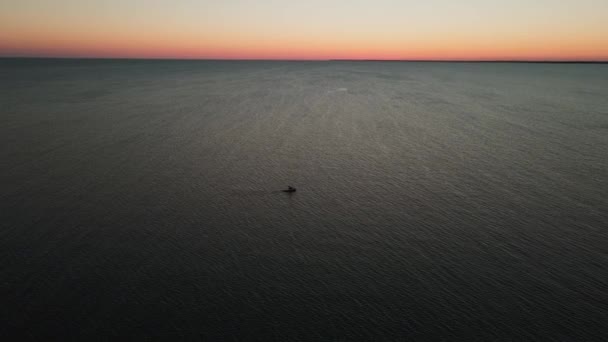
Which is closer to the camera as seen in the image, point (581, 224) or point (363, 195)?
point (581, 224)

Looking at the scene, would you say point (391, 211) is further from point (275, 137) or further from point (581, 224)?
point (275, 137)

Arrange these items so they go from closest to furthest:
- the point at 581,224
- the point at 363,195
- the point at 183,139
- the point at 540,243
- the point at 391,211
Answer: the point at 540,243 < the point at 581,224 < the point at 391,211 < the point at 363,195 < the point at 183,139

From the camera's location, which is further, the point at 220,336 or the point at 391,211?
the point at 391,211

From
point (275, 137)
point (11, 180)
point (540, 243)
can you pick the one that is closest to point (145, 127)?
point (275, 137)

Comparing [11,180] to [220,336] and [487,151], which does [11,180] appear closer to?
[220,336]

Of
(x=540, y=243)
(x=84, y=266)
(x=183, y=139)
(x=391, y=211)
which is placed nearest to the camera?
(x=84, y=266)

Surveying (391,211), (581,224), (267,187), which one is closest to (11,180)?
(267,187)
